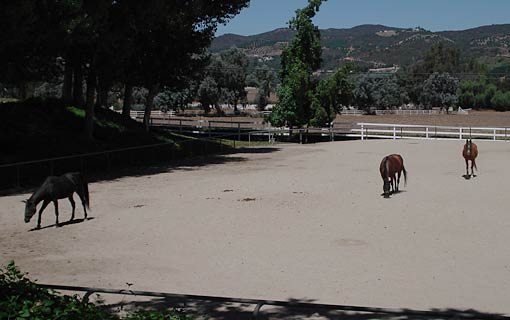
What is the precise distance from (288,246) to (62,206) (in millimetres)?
7723

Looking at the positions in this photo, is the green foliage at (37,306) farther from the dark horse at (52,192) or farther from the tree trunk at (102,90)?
the tree trunk at (102,90)

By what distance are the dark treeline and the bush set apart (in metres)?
13.7

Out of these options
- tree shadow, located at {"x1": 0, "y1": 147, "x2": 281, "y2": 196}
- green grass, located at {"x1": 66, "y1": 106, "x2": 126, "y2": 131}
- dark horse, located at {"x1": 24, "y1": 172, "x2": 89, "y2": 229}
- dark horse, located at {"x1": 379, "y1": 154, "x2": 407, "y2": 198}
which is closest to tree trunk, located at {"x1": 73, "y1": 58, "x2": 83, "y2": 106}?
green grass, located at {"x1": 66, "y1": 106, "x2": 126, "y2": 131}

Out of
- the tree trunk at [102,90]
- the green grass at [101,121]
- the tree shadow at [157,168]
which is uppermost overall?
the tree trunk at [102,90]

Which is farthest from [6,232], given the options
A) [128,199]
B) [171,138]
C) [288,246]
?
[171,138]

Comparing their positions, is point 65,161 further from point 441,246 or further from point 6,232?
point 441,246

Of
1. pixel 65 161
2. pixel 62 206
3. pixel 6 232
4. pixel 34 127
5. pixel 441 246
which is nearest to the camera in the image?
pixel 441 246

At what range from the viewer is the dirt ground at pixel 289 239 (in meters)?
9.21

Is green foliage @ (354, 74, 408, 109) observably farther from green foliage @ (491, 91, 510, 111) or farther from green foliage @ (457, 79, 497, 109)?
green foliage @ (491, 91, 510, 111)

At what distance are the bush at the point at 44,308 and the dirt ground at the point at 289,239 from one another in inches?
120

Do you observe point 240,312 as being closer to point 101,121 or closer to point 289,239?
point 289,239

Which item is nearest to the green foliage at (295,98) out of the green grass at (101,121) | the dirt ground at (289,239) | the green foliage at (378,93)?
the green grass at (101,121)

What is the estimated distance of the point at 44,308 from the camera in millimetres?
5445

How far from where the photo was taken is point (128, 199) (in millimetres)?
18234
